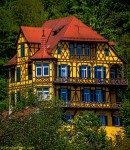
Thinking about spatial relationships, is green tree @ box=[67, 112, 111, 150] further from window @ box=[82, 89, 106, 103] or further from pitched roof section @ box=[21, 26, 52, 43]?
pitched roof section @ box=[21, 26, 52, 43]

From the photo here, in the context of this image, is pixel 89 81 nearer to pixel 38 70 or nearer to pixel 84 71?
pixel 84 71

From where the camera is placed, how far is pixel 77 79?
254ft

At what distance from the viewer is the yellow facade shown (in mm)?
76750

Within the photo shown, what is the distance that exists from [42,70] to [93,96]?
5.49 meters

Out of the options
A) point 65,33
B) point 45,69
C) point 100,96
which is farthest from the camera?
point 65,33

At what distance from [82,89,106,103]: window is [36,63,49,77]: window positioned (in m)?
4.08

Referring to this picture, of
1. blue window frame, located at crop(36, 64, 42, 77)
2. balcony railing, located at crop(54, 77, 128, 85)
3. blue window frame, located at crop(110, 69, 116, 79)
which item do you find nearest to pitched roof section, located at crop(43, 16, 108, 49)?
blue window frame, located at crop(36, 64, 42, 77)

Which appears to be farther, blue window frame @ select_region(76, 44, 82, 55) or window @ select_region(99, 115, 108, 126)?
blue window frame @ select_region(76, 44, 82, 55)

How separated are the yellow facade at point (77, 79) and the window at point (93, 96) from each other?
3.7 inches

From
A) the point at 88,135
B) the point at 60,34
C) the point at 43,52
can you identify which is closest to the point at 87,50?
the point at 60,34

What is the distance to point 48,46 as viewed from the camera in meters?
79.0

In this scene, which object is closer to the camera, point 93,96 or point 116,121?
point 93,96

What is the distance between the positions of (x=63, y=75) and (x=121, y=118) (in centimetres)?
674

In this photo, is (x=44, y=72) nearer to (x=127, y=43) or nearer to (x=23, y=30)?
(x=23, y=30)
